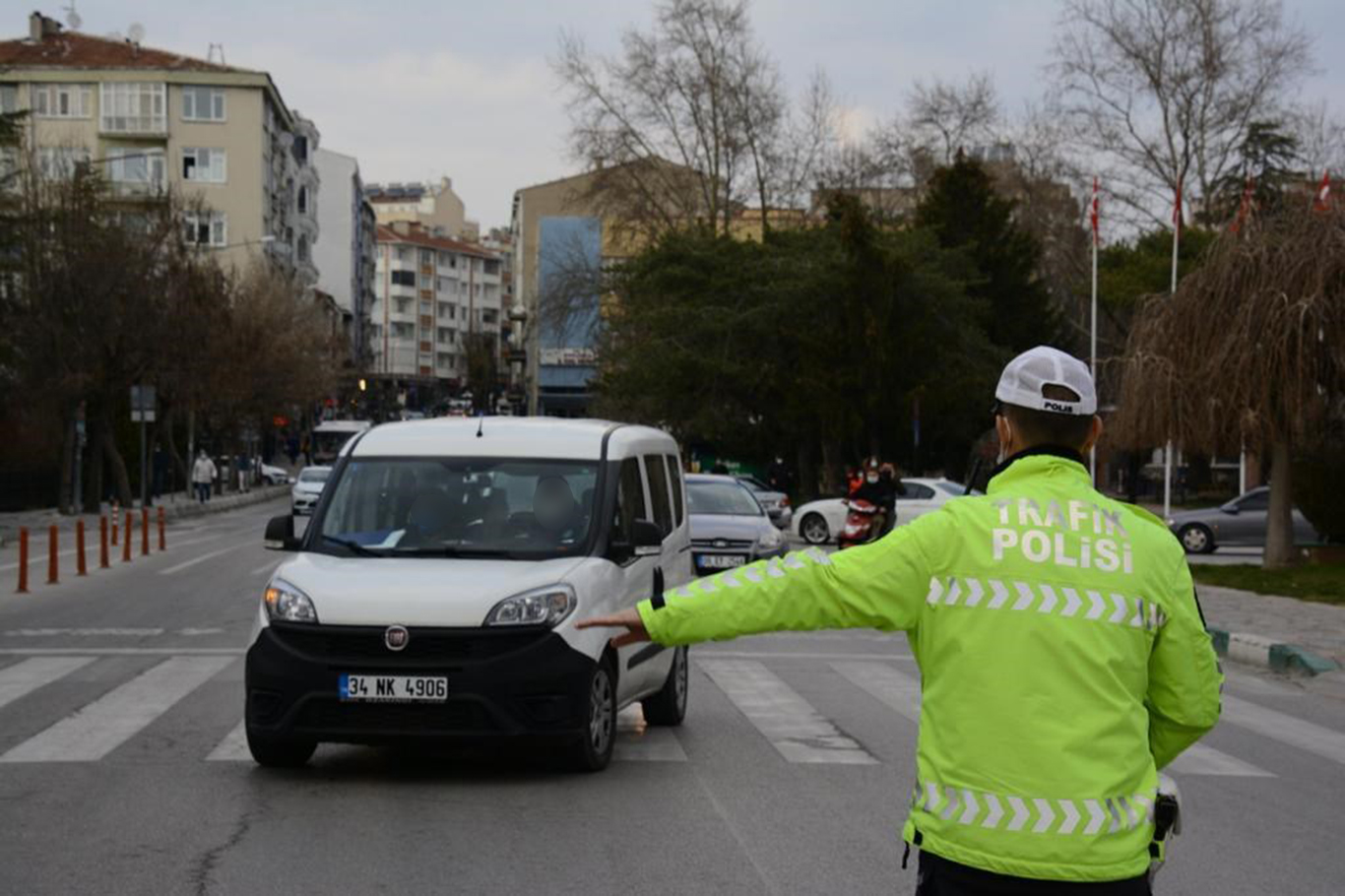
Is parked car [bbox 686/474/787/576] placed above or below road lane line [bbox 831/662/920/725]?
above

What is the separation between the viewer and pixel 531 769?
9844 mm

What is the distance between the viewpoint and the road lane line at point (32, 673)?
1303 cm

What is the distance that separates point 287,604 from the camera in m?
9.45

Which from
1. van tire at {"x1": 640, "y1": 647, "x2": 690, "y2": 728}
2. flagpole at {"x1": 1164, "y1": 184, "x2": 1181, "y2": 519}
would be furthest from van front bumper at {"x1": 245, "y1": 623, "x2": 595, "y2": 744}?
flagpole at {"x1": 1164, "y1": 184, "x2": 1181, "y2": 519}

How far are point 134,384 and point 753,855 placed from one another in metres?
49.1

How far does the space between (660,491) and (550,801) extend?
11.6 feet

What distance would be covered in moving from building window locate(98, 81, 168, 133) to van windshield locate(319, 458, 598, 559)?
284 ft

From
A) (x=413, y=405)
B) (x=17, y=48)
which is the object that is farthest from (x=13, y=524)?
(x=413, y=405)

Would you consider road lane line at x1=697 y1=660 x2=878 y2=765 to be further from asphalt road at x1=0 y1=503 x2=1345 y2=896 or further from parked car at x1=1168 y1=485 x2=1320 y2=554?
parked car at x1=1168 y1=485 x2=1320 y2=554

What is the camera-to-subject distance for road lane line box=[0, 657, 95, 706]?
13.0m

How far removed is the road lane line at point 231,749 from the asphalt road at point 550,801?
0.03 m

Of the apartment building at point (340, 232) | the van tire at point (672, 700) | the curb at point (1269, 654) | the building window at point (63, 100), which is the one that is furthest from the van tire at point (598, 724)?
the apartment building at point (340, 232)

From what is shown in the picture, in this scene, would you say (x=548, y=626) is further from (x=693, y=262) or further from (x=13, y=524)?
(x=693, y=262)

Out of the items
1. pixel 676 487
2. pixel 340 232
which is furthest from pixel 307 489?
pixel 340 232
